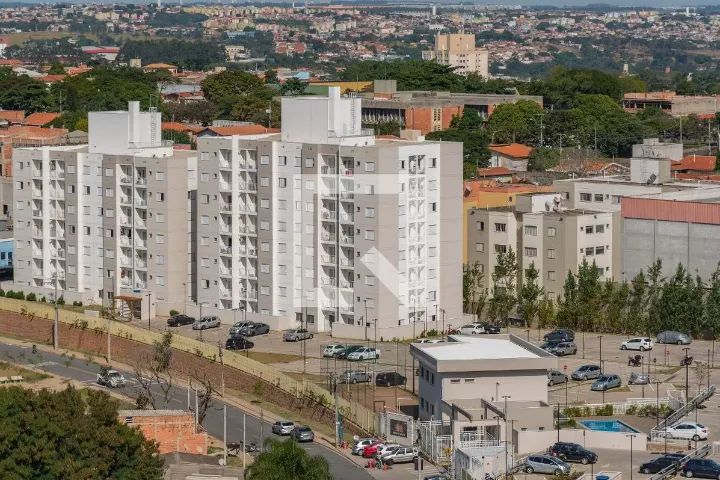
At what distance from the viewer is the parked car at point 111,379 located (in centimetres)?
2997

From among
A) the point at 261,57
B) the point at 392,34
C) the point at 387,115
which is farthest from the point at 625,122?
the point at 392,34

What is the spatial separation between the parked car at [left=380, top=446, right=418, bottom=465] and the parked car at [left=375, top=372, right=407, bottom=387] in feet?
13.7

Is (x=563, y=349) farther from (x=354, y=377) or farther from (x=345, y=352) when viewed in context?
(x=354, y=377)

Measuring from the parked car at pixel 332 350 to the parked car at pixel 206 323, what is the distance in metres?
2.91

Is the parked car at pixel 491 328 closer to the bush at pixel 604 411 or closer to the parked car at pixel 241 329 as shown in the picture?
the parked car at pixel 241 329

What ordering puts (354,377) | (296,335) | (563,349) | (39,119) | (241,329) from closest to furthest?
(354,377)
(563,349)
(296,335)
(241,329)
(39,119)

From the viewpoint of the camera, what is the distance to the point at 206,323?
33.3 metres

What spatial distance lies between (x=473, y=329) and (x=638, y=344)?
10.1 ft

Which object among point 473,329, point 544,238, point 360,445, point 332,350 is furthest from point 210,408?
point 544,238

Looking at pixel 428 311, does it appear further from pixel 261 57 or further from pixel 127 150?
pixel 261 57

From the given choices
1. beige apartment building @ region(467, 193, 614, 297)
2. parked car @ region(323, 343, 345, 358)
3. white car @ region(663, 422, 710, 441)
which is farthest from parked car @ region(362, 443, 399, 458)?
beige apartment building @ region(467, 193, 614, 297)

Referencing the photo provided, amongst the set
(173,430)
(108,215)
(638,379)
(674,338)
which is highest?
(108,215)

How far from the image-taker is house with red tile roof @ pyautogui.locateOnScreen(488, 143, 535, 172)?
5459 centimetres

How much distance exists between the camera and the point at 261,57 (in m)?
146
